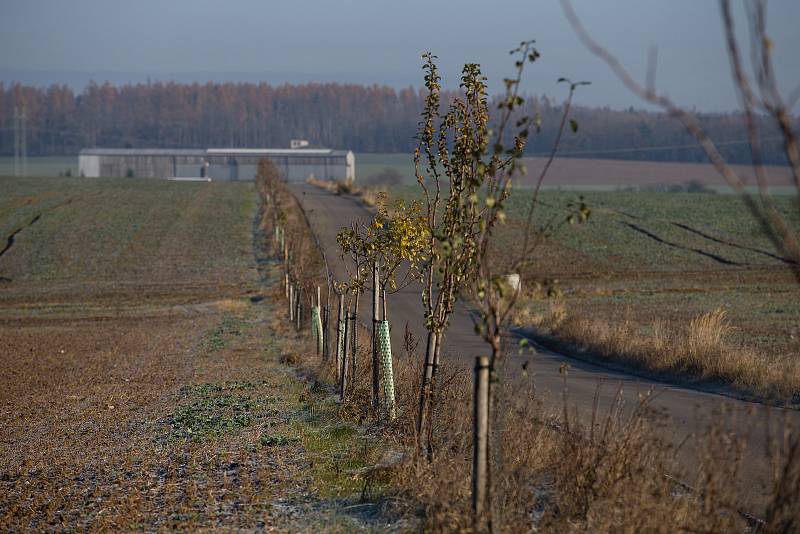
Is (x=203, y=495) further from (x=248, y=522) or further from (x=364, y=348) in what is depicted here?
(x=364, y=348)

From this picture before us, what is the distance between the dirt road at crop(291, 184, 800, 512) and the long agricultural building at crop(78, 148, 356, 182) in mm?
88950

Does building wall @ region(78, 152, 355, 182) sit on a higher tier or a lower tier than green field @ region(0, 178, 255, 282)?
higher

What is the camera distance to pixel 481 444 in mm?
6465

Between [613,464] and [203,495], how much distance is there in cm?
380

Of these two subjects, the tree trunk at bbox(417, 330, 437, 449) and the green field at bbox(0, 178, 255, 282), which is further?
the green field at bbox(0, 178, 255, 282)

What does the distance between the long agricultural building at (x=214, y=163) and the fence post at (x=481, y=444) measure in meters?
116

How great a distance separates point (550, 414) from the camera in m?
9.80

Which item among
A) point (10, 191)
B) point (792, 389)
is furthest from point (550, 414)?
point (10, 191)

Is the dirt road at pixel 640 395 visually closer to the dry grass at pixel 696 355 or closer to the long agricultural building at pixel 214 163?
the dry grass at pixel 696 355

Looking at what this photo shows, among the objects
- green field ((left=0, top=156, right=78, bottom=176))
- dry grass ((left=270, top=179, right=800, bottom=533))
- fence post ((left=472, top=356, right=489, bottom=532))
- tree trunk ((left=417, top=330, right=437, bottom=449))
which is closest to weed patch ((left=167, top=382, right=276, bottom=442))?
dry grass ((left=270, top=179, right=800, bottom=533))

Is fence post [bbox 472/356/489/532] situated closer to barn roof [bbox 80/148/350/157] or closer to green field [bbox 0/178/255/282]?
green field [bbox 0/178/255/282]

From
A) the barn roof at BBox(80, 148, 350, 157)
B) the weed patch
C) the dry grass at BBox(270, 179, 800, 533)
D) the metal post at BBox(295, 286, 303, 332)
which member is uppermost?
the barn roof at BBox(80, 148, 350, 157)

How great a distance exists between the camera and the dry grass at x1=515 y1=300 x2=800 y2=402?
16.0m

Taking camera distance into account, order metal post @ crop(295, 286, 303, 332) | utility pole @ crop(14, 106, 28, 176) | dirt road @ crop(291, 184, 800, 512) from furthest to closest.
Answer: utility pole @ crop(14, 106, 28, 176)
metal post @ crop(295, 286, 303, 332)
dirt road @ crop(291, 184, 800, 512)
